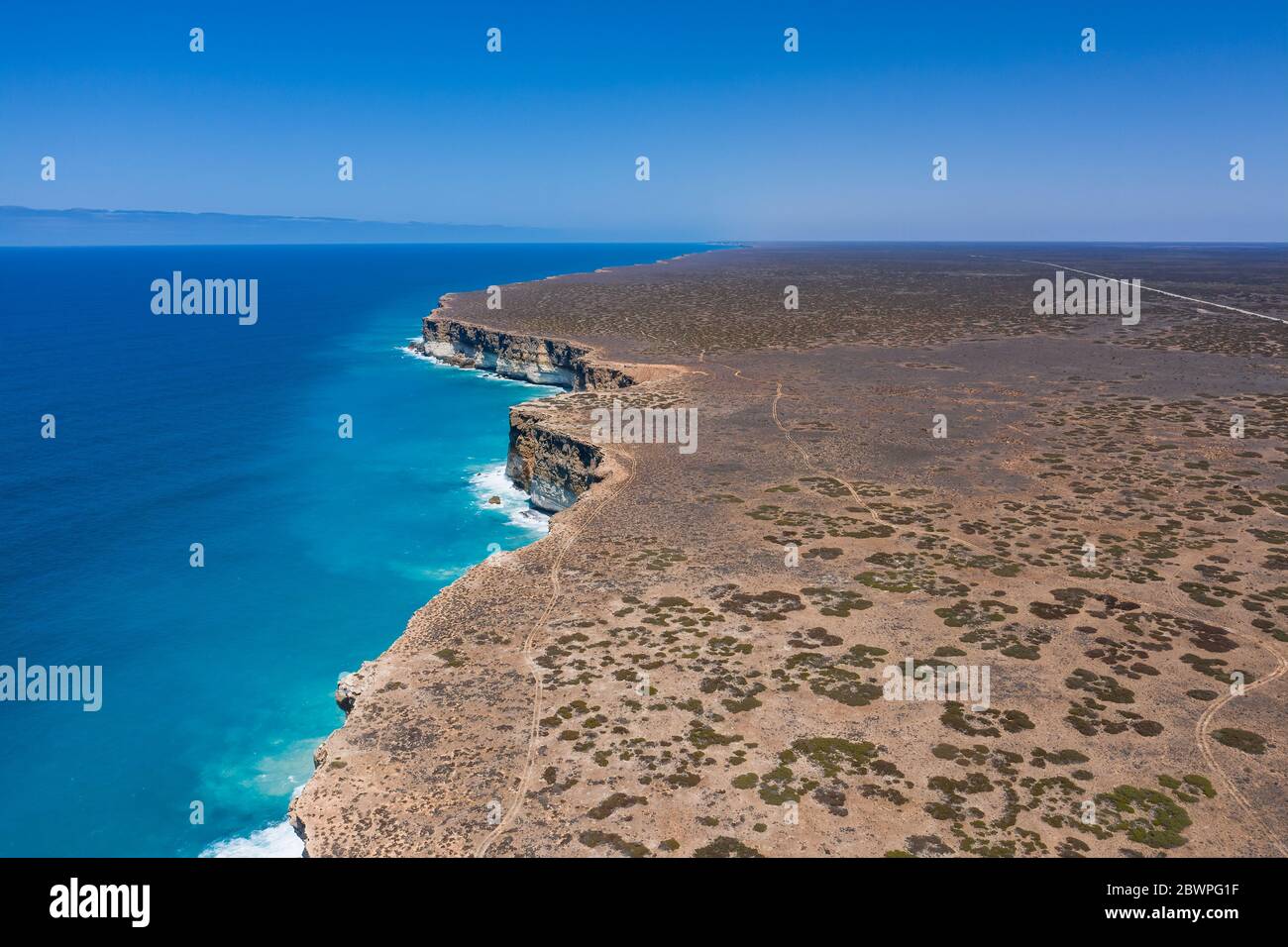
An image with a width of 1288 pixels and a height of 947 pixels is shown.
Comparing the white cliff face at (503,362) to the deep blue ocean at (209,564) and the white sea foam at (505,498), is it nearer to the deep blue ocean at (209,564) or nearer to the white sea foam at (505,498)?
the deep blue ocean at (209,564)

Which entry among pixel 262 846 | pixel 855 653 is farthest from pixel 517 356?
pixel 855 653

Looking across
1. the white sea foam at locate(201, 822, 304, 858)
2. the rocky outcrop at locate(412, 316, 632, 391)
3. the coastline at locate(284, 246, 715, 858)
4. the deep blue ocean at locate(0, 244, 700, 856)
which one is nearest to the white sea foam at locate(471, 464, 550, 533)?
the deep blue ocean at locate(0, 244, 700, 856)

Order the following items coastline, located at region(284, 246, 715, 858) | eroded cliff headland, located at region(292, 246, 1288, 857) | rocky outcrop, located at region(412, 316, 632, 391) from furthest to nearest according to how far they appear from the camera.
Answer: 1. rocky outcrop, located at region(412, 316, 632, 391)
2. coastline, located at region(284, 246, 715, 858)
3. eroded cliff headland, located at region(292, 246, 1288, 857)

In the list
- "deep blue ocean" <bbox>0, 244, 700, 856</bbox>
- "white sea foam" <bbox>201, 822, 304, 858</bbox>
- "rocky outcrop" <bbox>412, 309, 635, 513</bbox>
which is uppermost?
"rocky outcrop" <bbox>412, 309, 635, 513</bbox>

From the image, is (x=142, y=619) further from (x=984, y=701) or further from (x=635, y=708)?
(x=984, y=701)

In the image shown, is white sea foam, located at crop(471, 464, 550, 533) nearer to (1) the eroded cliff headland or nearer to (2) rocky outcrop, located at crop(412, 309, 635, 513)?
(2) rocky outcrop, located at crop(412, 309, 635, 513)

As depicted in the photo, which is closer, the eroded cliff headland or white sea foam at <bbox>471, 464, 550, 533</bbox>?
the eroded cliff headland
